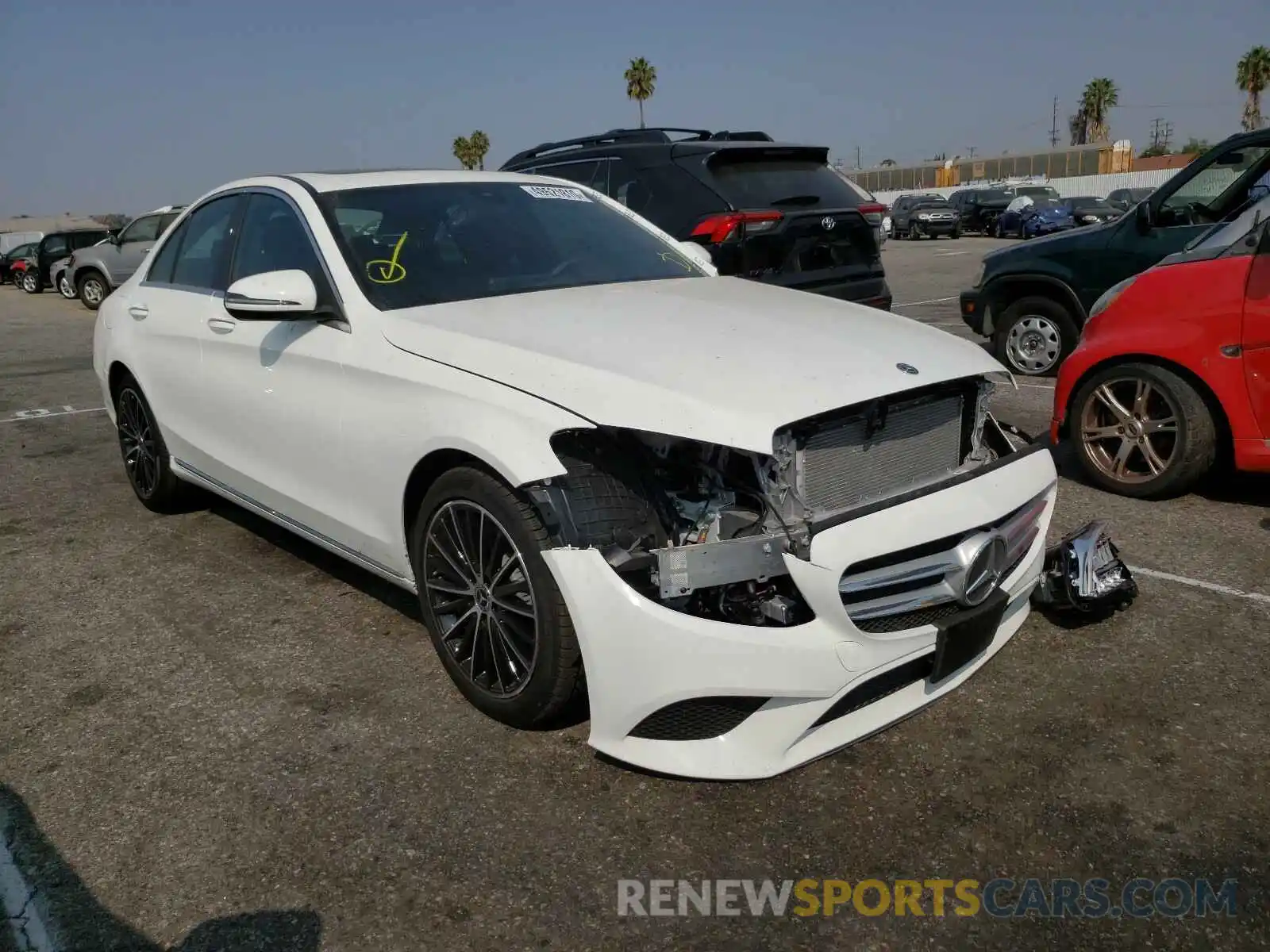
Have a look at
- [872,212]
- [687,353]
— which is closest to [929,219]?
[872,212]

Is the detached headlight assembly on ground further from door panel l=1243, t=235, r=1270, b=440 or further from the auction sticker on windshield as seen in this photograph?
the auction sticker on windshield

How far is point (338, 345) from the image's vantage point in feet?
11.6

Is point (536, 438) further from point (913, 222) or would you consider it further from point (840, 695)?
point (913, 222)

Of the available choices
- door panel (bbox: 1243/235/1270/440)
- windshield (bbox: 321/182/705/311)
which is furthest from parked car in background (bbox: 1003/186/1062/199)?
windshield (bbox: 321/182/705/311)

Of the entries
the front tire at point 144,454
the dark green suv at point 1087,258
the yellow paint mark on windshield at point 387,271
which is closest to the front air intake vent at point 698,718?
the yellow paint mark on windshield at point 387,271

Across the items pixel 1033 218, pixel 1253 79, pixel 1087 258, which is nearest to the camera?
pixel 1087 258

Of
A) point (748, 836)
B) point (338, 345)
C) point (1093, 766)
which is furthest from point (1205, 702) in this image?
point (338, 345)

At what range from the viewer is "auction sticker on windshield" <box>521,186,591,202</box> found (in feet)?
14.5

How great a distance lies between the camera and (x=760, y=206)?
6.80 metres

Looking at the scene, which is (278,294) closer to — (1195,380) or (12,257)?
(1195,380)

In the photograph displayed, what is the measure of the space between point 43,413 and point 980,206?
32485 mm

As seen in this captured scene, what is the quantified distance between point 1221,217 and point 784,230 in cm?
290

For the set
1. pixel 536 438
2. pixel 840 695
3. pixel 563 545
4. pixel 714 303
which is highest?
pixel 714 303

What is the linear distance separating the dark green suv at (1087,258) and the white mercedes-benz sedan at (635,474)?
178 inches
